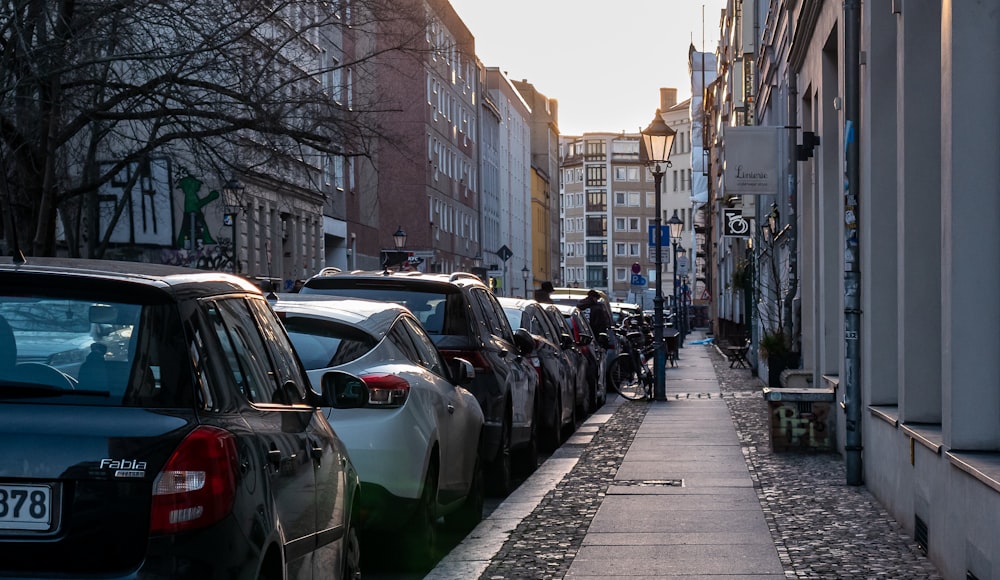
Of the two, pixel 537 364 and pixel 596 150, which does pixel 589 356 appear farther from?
pixel 596 150

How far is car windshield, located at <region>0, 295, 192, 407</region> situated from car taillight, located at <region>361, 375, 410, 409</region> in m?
3.90

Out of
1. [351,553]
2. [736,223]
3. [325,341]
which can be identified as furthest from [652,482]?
[736,223]

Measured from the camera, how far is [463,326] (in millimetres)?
12188

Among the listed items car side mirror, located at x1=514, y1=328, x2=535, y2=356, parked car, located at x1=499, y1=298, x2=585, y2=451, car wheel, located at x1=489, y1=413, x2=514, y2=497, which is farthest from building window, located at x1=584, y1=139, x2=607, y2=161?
car wheel, located at x1=489, y1=413, x2=514, y2=497

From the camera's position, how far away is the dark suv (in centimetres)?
1209

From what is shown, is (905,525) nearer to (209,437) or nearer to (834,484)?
(834,484)

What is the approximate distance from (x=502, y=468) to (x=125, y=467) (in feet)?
28.3

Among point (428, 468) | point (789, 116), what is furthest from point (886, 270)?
point (789, 116)

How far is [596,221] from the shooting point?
190 meters

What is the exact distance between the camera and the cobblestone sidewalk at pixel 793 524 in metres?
8.70

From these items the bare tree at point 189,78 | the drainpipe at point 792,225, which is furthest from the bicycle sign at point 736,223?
the bare tree at point 189,78

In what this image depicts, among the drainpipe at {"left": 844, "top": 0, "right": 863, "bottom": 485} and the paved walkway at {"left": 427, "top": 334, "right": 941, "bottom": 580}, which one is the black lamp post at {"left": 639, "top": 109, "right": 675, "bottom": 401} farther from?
the drainpipe at {"left": 844, "top": 0, "right": 863, "bottom": 485}

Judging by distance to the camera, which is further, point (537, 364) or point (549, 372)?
point (549, 372)

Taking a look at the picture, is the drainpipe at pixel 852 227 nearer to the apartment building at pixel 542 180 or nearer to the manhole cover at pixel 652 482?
the manhole cover at pixel 652 482
